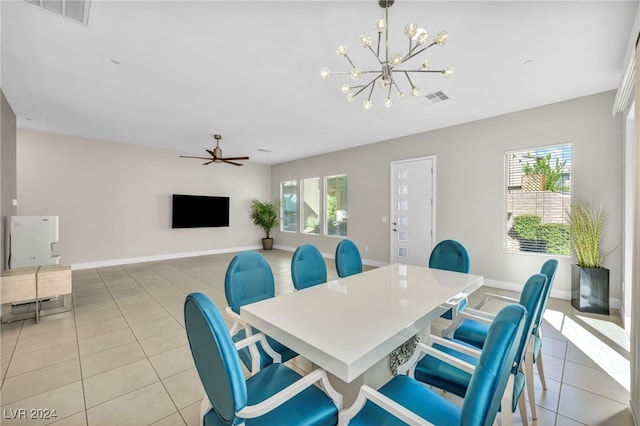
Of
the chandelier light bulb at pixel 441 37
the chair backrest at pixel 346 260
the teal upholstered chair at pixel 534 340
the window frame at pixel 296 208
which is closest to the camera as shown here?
the teal upholstered chair at pixel 534 340

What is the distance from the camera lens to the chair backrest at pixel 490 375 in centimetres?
81

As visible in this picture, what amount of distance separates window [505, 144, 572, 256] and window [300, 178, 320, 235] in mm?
4741

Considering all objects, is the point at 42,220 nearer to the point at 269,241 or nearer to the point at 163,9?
the point at 163,9

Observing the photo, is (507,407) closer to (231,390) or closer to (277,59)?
(231,390)

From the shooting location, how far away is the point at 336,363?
1.06 m

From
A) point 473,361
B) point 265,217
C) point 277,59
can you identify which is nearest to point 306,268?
point 473,361

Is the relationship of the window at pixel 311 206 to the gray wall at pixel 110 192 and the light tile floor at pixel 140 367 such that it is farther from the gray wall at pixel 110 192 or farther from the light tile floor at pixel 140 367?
the light tile floor at pixel 140 367

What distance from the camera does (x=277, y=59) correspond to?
283cm

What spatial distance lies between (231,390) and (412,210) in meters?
5.25

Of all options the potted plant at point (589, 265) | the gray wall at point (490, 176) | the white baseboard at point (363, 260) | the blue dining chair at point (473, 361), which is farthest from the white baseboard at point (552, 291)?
the blue dining chair at point (473, 361)

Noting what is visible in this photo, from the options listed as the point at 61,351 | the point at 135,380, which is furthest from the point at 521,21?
the point at 61,351

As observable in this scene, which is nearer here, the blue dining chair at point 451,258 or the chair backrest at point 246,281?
the chair backrest at point 246,281

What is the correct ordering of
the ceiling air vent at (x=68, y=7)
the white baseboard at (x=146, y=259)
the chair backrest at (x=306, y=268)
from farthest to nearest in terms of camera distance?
1. the white baseboard at (x=146, y=259)
2. the chair backrest at (x=306, y=268)
3. the ceiling air vent at (x=68, y=7)

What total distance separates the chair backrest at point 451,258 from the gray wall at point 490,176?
2.25 m
